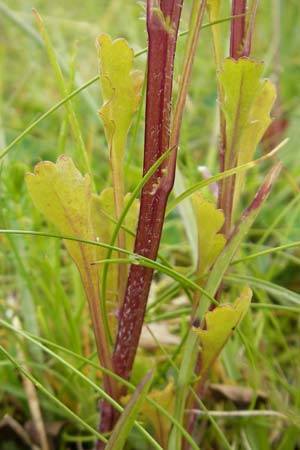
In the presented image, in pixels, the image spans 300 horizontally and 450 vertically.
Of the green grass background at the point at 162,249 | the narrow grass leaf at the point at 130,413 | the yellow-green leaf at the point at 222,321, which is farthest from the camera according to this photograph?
the green grass background at the point at 162,249

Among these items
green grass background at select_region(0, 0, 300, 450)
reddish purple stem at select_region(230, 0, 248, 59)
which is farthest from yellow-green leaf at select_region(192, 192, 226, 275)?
reddish purple stem at select_region(230, 0, 248, 59)

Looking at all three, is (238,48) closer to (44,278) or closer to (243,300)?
(243,300)

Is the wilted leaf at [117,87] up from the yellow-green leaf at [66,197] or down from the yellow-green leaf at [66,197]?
up

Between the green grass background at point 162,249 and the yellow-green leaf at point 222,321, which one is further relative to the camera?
the green grass background at point 162,249

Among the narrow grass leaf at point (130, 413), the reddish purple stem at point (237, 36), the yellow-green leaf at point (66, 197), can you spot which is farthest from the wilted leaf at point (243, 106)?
the narrow grass leaf at point (130, 413)

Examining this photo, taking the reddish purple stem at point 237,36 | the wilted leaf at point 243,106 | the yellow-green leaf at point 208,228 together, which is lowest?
the yellow-green leaf at point 208,228

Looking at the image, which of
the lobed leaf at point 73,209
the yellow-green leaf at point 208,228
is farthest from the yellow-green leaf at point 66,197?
the yellow-green leaf at point 208,228

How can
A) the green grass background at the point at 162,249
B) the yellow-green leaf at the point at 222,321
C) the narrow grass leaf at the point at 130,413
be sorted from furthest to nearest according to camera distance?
the green grass background at the point at 162,249, the yellow-green leaf at the point at 222,321, the narrow grass leaf at the point at 130,413

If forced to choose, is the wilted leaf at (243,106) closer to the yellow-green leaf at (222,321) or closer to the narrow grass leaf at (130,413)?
the yellow-green leaf at (222,321)
